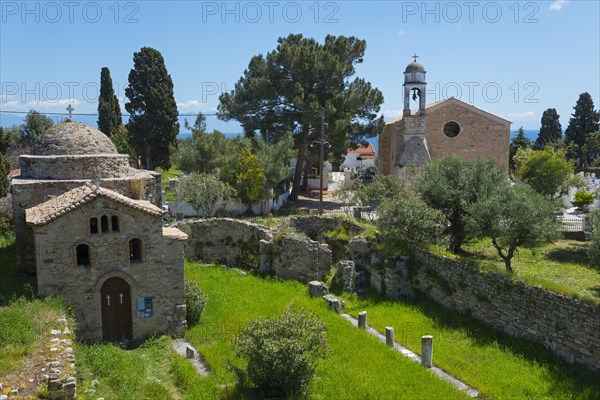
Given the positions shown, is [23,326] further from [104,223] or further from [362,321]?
[362,321]

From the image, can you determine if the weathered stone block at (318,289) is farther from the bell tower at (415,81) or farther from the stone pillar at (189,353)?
the bell tower at (415,81)

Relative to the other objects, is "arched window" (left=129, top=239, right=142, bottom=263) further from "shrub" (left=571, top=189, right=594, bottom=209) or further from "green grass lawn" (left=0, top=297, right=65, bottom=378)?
"shrub" (left=571, top=189, right=594, bottom=209)

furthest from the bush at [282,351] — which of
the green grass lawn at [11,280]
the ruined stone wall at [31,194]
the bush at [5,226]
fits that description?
the bush at [5,226]

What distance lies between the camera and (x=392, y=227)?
2117cm

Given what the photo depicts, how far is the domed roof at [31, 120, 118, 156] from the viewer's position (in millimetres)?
19797

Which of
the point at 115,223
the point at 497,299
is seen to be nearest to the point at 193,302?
the point at 115,223

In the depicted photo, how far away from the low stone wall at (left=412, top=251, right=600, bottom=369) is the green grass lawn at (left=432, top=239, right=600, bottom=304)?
1.50 feet

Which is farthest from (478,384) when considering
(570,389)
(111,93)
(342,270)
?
(111,93)

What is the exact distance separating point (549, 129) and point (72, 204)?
64.0 meters

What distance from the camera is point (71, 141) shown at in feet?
65.5

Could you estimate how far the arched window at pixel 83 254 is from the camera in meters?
15.8

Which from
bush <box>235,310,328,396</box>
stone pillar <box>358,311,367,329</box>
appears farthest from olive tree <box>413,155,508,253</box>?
bush <box>235,310,328,396</box>

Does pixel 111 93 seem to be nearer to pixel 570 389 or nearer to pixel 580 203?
pixel 580 203

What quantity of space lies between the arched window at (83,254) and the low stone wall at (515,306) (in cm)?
1176
